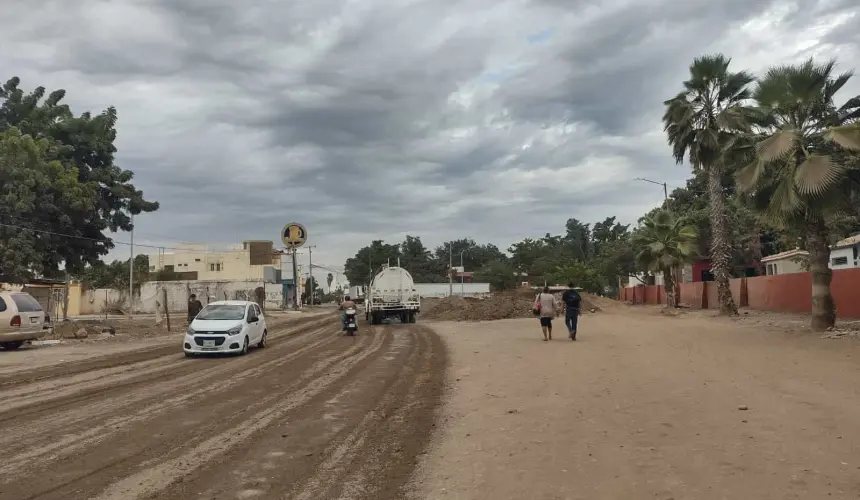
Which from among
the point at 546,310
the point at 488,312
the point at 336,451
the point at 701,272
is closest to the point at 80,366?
the point at 336,451

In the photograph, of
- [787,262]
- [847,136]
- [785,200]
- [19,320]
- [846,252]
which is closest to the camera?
[847,136]

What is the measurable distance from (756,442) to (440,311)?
40014 millimetres

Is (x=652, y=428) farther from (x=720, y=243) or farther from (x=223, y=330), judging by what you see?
(x=720, y=243)

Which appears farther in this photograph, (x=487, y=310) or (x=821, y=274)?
(x=487, y=310)

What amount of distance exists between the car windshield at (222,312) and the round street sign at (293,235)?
3919cm

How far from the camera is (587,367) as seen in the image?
43.2ft

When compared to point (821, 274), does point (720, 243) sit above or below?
above

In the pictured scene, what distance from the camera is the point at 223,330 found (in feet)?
55.8

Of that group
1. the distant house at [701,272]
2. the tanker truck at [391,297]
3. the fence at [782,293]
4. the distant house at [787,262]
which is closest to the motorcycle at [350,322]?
the tanker truck at [391,297]

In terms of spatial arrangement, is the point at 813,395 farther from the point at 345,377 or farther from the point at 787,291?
the point at 787,291

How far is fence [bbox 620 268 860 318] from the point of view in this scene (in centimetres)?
2394

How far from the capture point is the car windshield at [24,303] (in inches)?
778

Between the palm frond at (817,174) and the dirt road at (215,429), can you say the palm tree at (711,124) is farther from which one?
the dirt road at (215,429)

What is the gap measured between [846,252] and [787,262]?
7919mm
